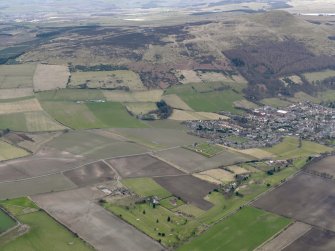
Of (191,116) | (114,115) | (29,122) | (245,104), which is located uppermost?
(29,122)

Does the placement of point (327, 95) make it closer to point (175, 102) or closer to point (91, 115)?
point (175, 102)

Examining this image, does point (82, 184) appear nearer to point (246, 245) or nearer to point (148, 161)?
point (148, 161)

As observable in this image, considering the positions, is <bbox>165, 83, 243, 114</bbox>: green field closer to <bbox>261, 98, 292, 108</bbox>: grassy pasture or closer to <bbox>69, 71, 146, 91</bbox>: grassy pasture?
<bbox>261, 98, 292, 108</bbox>: grassy pasture

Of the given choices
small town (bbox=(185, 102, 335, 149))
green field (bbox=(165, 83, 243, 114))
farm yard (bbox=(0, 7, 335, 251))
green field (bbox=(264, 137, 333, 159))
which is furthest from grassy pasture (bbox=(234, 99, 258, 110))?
green field (bbox=(264, 137, 333, 159))

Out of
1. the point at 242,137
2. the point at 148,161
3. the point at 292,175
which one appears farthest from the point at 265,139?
the point at 148,161

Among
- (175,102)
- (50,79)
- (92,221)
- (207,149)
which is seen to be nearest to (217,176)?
(207,149)

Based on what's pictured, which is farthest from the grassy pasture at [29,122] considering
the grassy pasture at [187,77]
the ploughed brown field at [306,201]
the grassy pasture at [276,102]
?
the grassy pasture at [276,102]
